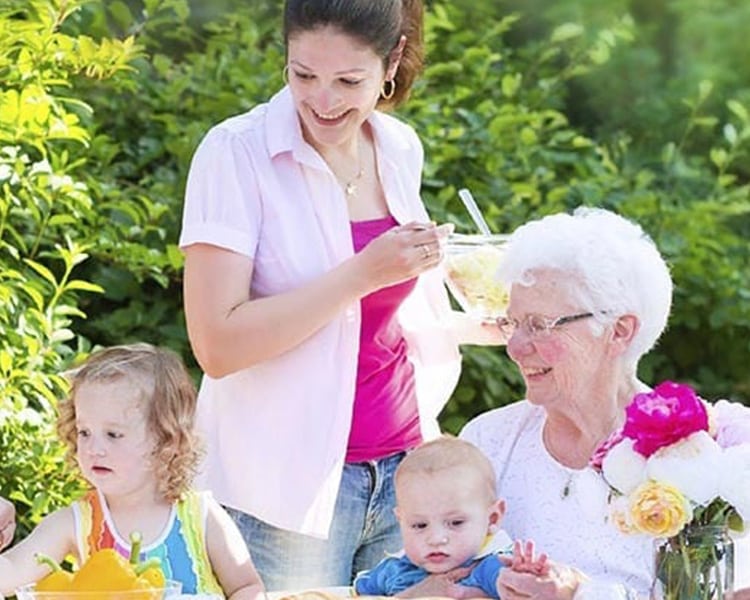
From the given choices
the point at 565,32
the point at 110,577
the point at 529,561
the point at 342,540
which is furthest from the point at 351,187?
the point at 565,32

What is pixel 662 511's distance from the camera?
9.16 ft

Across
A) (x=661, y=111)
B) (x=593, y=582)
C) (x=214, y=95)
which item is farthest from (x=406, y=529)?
(x=661, y=111)

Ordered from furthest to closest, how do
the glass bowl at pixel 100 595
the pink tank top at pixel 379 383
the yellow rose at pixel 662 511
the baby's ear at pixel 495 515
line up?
the pink tank top at pixel 379 383 < the baby's ear at pixel 495 515 < the yellow rose at pixel 662 511 < the glass bowl at pixel 100 595

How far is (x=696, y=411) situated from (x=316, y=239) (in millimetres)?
909

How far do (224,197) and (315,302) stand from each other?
242mm

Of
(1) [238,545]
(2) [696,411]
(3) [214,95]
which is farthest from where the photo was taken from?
(3) [214,95]

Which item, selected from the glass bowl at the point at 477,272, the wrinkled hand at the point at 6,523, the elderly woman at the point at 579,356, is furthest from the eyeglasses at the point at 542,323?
the wrinkled hand at the point at 6,523

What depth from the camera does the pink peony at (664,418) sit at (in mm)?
2854

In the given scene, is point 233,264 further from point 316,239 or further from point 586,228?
point 586,228

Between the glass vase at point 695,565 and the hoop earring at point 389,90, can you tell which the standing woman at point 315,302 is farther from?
the glass vase at point 695,565

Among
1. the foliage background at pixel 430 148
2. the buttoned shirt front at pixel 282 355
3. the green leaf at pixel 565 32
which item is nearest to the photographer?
the buttoned shirt front at pixel 282 355

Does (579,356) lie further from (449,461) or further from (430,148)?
(430,148)

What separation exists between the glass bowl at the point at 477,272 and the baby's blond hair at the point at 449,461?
0.29 m

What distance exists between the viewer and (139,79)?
17.1 ft
